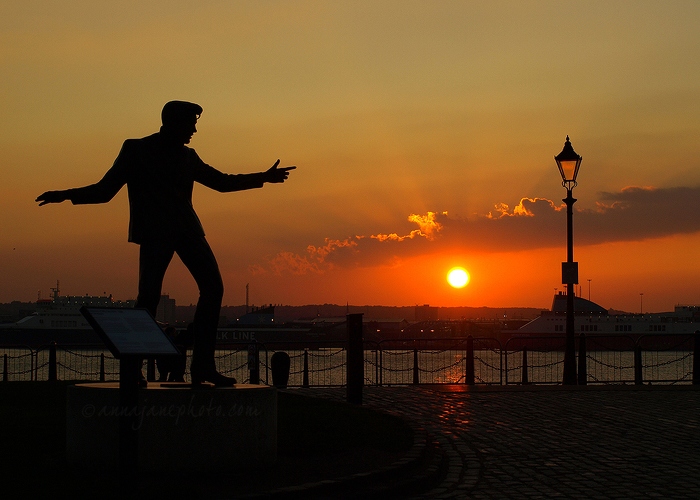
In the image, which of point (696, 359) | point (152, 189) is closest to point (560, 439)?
point (152, 189)

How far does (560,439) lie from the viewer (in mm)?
11508

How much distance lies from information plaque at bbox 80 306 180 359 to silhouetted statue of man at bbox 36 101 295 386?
140 centimetres

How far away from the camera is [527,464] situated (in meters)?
9.66

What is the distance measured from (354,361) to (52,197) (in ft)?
27.6

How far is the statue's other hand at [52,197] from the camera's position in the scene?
29.0ft

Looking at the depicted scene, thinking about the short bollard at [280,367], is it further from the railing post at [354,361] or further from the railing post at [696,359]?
the railing post at [696,359]

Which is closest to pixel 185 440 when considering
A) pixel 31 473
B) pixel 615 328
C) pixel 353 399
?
pixel 31 473

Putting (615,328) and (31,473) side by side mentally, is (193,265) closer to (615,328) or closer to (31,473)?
(31,473)

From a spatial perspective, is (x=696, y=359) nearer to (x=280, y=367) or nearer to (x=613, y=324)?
(x=280, y=367)

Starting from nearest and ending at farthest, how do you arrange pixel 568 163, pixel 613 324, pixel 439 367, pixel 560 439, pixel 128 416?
pixel 128 416, pixel 560 439, pixel 568 163, pixel 439 367, pixel 613 324

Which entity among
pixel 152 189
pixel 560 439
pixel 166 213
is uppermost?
pixel 152 189

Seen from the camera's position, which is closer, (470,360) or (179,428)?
(179,428)

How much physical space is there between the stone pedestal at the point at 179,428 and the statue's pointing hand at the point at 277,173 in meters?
2.25

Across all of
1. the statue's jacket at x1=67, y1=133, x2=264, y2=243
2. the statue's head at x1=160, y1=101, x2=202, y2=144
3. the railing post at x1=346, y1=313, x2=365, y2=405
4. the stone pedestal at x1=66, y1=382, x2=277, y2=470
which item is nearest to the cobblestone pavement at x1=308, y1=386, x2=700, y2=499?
the railing post at x1=346, y1=313, x2=365, y2=405
